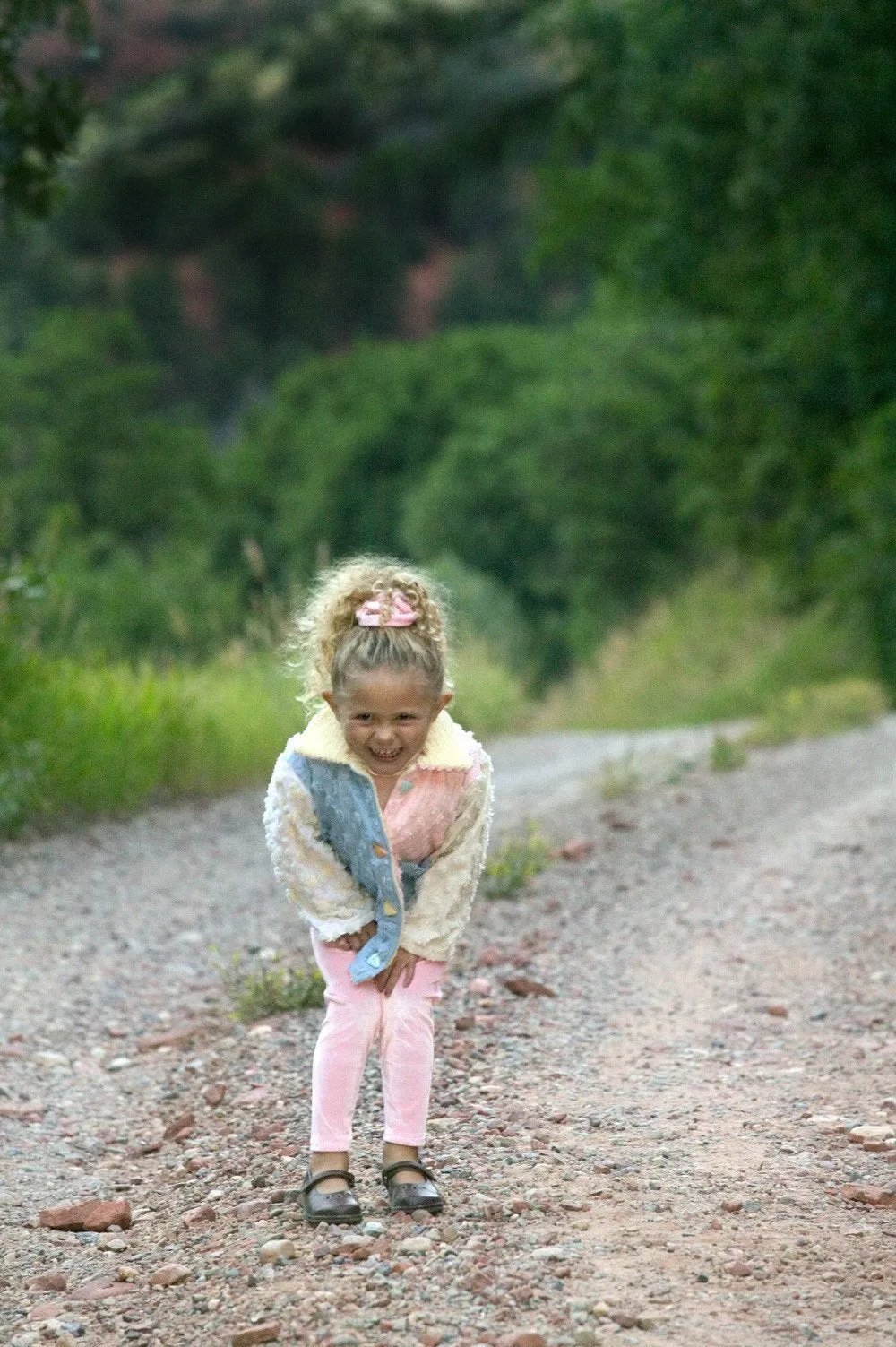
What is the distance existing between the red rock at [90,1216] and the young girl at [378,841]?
0.47 meters

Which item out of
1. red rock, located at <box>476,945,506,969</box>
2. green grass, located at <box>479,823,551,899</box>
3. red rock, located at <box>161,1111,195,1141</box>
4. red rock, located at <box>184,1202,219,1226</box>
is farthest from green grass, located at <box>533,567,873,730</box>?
red rock, located at <box>184,1202,219,1226</box>

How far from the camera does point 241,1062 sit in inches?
208

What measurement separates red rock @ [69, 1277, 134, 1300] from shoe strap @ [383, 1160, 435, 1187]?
1.93ft

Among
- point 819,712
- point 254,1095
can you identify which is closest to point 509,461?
point 819,712

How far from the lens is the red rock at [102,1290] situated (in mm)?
3564

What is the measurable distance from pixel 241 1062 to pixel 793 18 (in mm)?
13157

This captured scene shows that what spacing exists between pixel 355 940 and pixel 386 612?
710 millimetres

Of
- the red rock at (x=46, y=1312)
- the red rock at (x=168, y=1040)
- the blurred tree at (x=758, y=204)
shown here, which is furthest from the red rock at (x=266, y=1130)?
the blurred tree at (x=758, y=204)

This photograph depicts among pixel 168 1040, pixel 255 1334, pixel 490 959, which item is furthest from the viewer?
pixel 490 959

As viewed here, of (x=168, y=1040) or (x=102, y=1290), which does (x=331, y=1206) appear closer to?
(x=102, y=1290)

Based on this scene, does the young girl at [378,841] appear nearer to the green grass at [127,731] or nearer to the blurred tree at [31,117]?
the green grass at [127,731]

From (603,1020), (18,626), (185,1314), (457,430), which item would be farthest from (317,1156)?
(457,430)

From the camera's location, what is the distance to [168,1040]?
224 inches

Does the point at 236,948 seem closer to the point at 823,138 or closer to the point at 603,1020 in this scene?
the point at 603,1020
